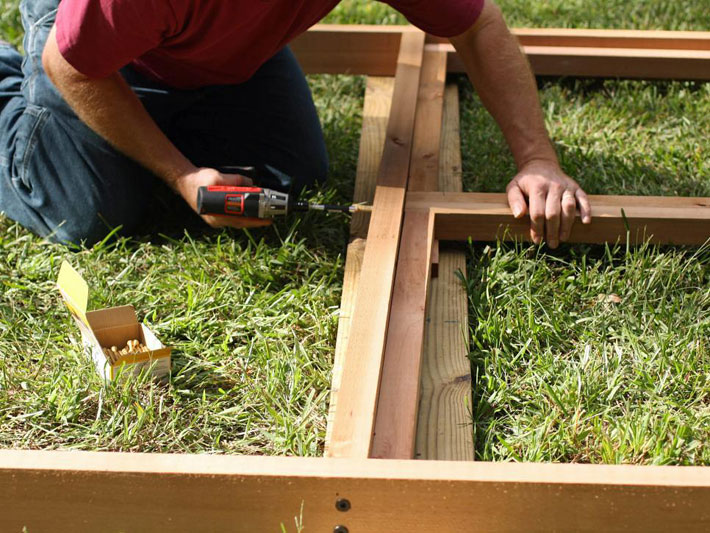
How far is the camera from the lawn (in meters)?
1.95

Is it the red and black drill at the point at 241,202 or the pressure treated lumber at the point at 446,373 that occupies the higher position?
the red and black drill at the point at 241,202

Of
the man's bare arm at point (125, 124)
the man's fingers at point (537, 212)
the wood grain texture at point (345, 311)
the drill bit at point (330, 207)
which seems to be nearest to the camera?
the wood grain texture at point (345, 311)

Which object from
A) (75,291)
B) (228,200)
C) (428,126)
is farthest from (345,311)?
(428,126)

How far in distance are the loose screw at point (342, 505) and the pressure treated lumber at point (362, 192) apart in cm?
20

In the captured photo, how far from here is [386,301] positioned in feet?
6.89

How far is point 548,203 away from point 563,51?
62.0 inches

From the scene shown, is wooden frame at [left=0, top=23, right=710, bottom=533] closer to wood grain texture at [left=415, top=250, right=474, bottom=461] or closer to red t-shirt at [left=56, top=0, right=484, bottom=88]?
wood grain texture at [left=415, top=250, right=474, bottom=461]

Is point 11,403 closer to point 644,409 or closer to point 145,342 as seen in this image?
point 145,342

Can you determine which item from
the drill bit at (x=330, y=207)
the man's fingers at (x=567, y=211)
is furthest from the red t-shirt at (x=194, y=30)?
the man's fingers at (x=567, y=211)

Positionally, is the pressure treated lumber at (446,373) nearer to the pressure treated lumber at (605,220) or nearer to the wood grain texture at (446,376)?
the wood grain texture at (446,376)

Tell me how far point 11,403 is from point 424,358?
1.05m

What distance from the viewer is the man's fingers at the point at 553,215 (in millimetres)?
2426

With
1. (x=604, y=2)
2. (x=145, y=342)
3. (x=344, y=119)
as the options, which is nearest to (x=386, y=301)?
(x=145, y=342)

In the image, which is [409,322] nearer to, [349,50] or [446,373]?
[446,373]
